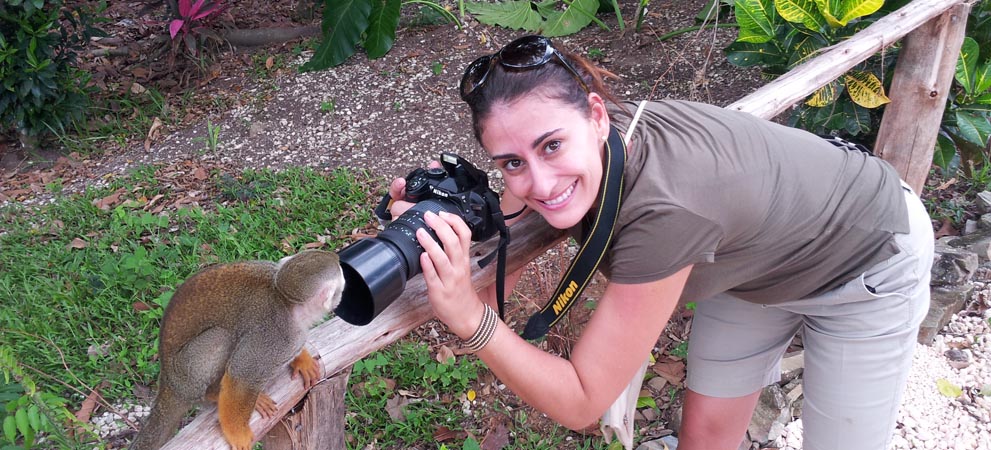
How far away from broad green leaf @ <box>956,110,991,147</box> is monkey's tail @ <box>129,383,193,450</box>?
3034 millimetres

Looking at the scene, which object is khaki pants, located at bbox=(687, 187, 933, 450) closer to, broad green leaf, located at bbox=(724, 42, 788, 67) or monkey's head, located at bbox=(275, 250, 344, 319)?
monkey's head, located at bbox=(275, 250, 344, 319)

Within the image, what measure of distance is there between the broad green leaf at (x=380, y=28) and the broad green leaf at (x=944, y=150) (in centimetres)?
300

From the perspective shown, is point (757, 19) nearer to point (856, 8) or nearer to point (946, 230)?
point (856, 8)

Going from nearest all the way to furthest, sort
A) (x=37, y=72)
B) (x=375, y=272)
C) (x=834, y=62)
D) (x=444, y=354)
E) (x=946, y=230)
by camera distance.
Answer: (x=375, y=272) → (x=834, y=62) → (x=444, y=354) → (x=946, y=230) → (x=37, y=72)

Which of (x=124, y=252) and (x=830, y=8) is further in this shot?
(x=124, y=252)

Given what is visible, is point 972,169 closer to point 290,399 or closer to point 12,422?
point 290,399

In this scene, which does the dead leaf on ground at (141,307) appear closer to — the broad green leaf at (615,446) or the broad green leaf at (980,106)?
the broad green leaf at (615,446)

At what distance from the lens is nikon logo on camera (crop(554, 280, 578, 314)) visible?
3.96 ft

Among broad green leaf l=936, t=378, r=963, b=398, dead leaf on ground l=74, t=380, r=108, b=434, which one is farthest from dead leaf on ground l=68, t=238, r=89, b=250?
broad green leaf l=936, t=378, r=963, b=398

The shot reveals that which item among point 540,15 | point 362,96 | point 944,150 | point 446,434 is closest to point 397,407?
point 446,434

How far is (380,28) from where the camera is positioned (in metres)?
4.21

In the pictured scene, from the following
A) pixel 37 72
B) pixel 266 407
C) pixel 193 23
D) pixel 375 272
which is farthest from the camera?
pixel 193 23

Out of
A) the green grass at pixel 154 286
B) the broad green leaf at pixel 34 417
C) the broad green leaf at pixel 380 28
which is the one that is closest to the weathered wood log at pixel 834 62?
the green grass at pixel 154 286

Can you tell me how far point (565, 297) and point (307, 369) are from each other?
0.49m
